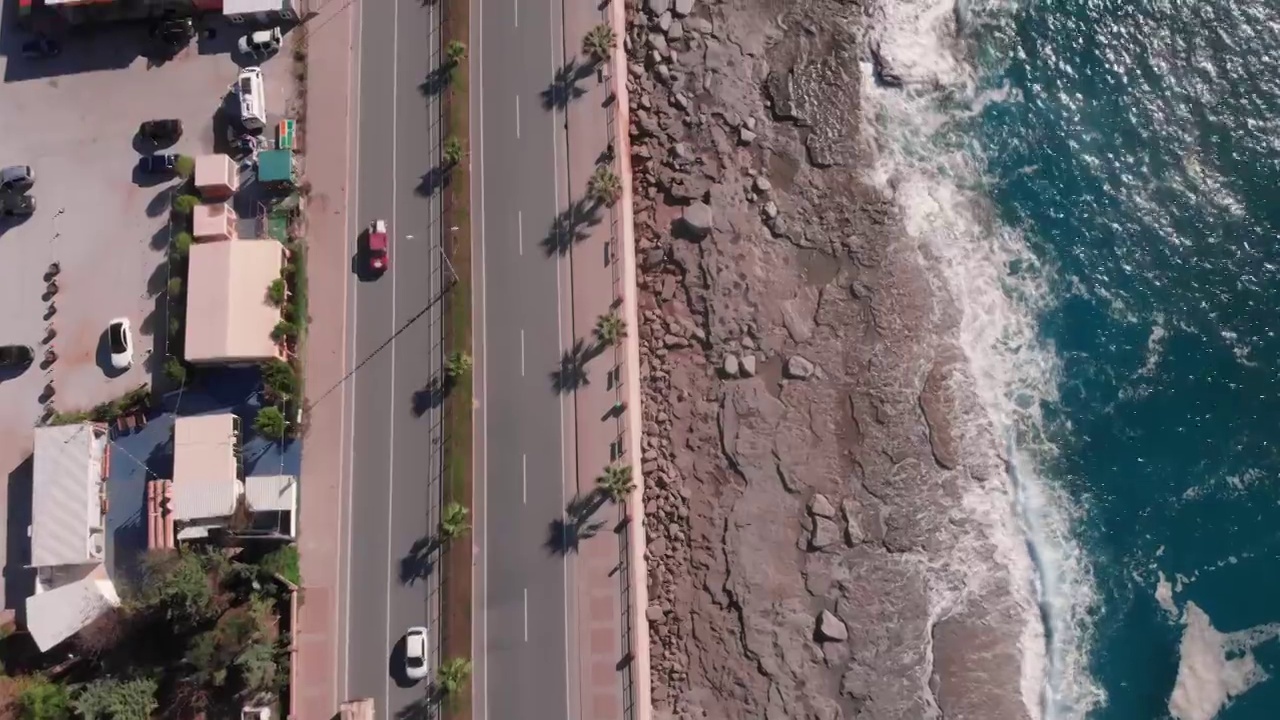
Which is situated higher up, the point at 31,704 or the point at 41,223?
the point at 41,223

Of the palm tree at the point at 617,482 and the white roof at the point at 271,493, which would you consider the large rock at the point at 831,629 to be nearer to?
the palm tree at the point at 617,482

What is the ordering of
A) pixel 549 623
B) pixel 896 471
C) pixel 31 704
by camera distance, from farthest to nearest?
pixel 896 471 → pixel 549 623 → pixel 31 704

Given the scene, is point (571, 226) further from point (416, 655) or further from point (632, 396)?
point (416, 655)

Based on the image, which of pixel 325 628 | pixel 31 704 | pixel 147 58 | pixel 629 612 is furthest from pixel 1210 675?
pixel 147 58

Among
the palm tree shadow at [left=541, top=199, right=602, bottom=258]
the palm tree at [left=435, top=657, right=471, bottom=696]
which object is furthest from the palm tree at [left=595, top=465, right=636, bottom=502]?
the palm tree shadow at [left=541, top=199, right=602, bottom=258]

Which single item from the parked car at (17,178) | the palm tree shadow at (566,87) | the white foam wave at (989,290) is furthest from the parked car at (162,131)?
the white foam wave at (989,290)

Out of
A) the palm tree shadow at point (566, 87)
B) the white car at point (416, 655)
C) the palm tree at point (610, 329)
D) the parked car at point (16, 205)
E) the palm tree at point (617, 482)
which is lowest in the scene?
the white car at point (416, 655)

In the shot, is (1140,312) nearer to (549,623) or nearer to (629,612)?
(629,612)
